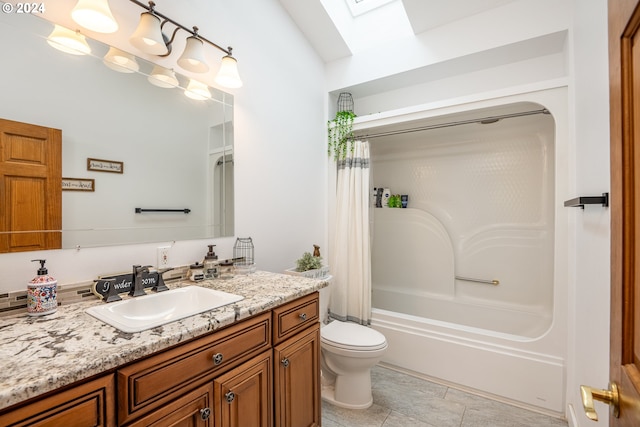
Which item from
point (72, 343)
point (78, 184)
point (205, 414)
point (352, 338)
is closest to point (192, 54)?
point (78, 184)

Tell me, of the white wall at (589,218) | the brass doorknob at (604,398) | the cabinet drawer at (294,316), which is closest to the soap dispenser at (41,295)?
the cabinet drawer at (294,316)

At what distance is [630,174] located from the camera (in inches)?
21.4

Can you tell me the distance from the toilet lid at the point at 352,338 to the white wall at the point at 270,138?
1.99 feet

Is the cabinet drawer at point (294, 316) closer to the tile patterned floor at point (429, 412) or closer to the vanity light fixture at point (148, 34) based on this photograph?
the tile patterned floor at point (429, 412)

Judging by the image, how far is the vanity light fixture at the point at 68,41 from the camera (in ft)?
3.88

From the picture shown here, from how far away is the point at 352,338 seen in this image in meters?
1.98

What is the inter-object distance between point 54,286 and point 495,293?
3.31m

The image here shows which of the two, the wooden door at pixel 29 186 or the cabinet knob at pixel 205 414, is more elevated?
the wooden door at pixel 29 186

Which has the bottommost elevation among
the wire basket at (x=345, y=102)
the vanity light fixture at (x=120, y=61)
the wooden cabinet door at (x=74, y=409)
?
the wooden cabinet door at (x=74, y=409)

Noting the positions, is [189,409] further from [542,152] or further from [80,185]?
[542,152]

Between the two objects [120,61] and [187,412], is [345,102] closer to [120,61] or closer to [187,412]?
[120,61]

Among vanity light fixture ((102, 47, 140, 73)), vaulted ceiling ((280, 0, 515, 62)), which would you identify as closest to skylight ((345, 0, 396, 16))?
vaulted ceiling ((280, 0, 515, 62))

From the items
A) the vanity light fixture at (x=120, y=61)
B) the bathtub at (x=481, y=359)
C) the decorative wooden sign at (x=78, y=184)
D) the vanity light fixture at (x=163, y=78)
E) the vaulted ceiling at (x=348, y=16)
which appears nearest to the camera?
the decorative wooden sign at (x=78, y=184)

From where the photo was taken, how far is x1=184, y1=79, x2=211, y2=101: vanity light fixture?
1.67 m
